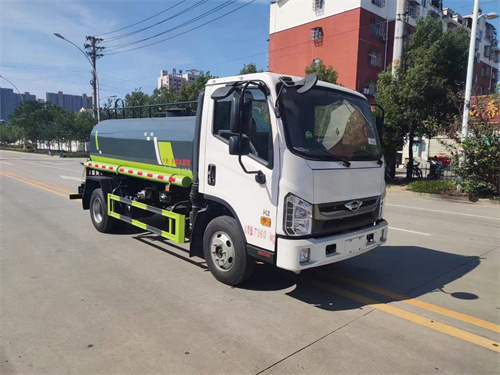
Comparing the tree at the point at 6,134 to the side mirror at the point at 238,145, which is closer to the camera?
the side mirror at the point at 238,145

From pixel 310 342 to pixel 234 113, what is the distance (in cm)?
243

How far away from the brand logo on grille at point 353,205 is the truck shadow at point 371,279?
1091mm

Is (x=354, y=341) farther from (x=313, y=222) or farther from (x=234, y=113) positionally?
(x=234, y=113)

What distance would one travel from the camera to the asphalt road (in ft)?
10.2

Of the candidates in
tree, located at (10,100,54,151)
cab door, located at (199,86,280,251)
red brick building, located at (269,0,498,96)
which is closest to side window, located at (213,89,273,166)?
cab door, located at (199,86,280,251)

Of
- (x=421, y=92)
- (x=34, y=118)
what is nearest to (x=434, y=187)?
(x=421, y=92)

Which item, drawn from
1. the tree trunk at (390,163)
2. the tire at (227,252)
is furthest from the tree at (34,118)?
the tire at (227,252)

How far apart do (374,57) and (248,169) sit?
112 feet

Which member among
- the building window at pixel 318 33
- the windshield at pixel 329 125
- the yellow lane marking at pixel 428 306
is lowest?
the yellow lane marking at pixel 428 306

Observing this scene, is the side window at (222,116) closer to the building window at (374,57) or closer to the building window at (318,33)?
the building window at (374,57)

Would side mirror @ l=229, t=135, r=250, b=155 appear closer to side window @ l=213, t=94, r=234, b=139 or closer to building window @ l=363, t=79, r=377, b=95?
side window @ l=213, t=94, r=234, b=139

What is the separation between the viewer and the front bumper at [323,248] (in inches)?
150

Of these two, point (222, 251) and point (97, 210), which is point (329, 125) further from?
point (97, 210)

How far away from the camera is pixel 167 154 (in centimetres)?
586
